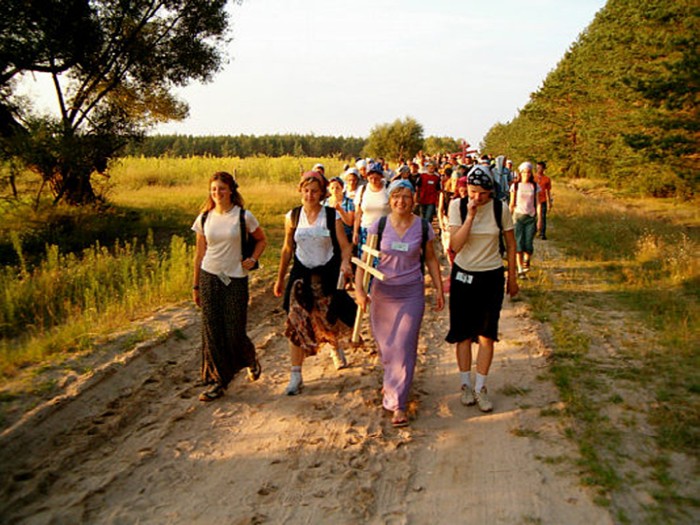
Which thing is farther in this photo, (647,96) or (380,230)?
(647,96)

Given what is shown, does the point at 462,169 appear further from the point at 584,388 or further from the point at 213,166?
the point at 213,166

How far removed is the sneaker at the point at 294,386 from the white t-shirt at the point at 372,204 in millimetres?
3608

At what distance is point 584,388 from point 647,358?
1318mm

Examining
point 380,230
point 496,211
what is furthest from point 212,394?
point 496,211

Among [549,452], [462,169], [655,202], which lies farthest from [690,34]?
[549,452]

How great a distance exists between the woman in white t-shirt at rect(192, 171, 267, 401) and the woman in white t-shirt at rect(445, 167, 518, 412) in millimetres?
1847

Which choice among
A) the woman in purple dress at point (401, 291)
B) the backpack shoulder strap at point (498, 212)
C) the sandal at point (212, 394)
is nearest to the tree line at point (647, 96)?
the backpack shoulder strap at point (498, 212)

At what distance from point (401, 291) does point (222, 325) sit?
5.72 feet

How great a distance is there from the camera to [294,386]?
236 inches

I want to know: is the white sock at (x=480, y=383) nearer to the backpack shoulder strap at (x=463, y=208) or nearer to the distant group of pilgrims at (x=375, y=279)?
the distant group of pilgrims at (x=375, y=279)

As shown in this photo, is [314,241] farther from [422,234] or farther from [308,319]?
[422,234]

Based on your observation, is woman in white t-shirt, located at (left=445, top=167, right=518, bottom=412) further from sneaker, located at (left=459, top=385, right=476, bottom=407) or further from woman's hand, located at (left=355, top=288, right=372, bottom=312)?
woman's hand, located at (left=355, top=288, right=372, bottom=312)

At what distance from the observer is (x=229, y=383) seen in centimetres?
622

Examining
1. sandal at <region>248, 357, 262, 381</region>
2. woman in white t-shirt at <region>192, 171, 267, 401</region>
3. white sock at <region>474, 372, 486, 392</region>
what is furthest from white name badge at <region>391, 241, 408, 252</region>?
sandal at <region>248, 357, 262, 381</region>
